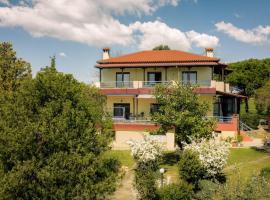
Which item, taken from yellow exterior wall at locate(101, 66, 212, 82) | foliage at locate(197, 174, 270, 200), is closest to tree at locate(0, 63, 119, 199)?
foliage at locate(197, 174, 270, 200)

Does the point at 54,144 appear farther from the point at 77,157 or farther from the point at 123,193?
the point at 123,193

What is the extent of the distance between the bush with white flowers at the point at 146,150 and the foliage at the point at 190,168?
4.14m

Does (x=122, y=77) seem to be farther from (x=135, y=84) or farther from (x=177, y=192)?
(x=177, y=192)

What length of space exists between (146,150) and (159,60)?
766 inches

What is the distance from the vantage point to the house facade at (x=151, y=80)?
149 feet

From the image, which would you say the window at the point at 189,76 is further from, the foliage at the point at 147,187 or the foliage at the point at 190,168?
the foliage at the point at 147,187

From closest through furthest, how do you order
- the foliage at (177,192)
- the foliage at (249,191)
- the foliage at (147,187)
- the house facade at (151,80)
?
the foliage at (249,191) → the foliage at (177,192) → the foliage at (147,187) → the house facade at (151,80)

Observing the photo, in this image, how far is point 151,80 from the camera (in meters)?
48.4

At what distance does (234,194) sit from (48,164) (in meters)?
8.41

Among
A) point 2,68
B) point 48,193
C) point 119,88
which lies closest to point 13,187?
point 48,193

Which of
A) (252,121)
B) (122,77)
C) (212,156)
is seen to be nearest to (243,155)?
(212,156)

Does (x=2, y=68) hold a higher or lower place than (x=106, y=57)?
lower

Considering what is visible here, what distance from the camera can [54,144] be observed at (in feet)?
48.6

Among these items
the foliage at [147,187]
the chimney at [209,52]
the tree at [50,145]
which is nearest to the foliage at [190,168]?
the foliage at [147,187]
